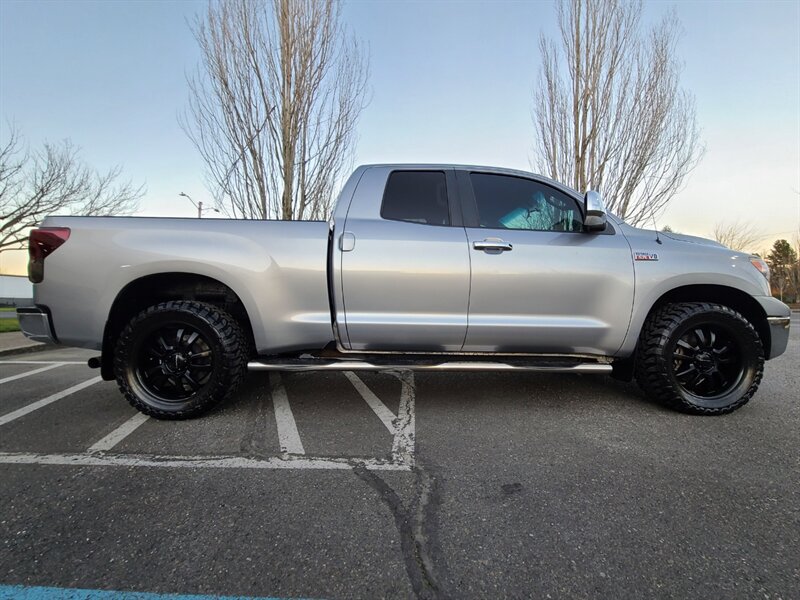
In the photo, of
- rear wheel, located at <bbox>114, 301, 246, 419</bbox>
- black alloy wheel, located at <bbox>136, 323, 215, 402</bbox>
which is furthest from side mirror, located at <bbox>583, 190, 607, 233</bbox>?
black alloy wheel, located at <bbox>136, 323, 215, 402</bbox>

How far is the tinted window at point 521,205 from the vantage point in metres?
3.30

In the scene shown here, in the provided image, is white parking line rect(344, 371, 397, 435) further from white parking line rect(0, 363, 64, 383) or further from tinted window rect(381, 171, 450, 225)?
white parking line rect(0, 363, 64, 383)

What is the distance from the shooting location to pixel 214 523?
1.77m

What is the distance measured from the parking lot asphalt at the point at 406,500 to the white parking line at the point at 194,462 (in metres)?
0.01

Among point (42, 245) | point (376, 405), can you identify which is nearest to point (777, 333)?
point (376, 405)

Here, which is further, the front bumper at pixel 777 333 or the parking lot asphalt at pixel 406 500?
the front bumper at pixel 777 333

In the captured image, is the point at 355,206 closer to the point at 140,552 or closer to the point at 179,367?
the point at 179,367

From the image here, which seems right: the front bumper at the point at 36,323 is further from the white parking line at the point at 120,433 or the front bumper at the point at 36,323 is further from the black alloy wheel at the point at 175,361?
the white parking line at the point at 120,433

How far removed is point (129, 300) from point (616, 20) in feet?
46.8

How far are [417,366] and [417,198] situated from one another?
1334mm

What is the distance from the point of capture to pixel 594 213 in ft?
9.84

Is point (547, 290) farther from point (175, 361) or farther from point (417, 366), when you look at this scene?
point (175, 361)

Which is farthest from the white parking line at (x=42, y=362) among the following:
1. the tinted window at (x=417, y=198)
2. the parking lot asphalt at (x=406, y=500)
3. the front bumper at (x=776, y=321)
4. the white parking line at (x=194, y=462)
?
the front bumper at (x=776, y=321)

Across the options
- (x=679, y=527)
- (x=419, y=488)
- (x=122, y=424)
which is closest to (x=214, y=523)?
(x=419, y=488)
